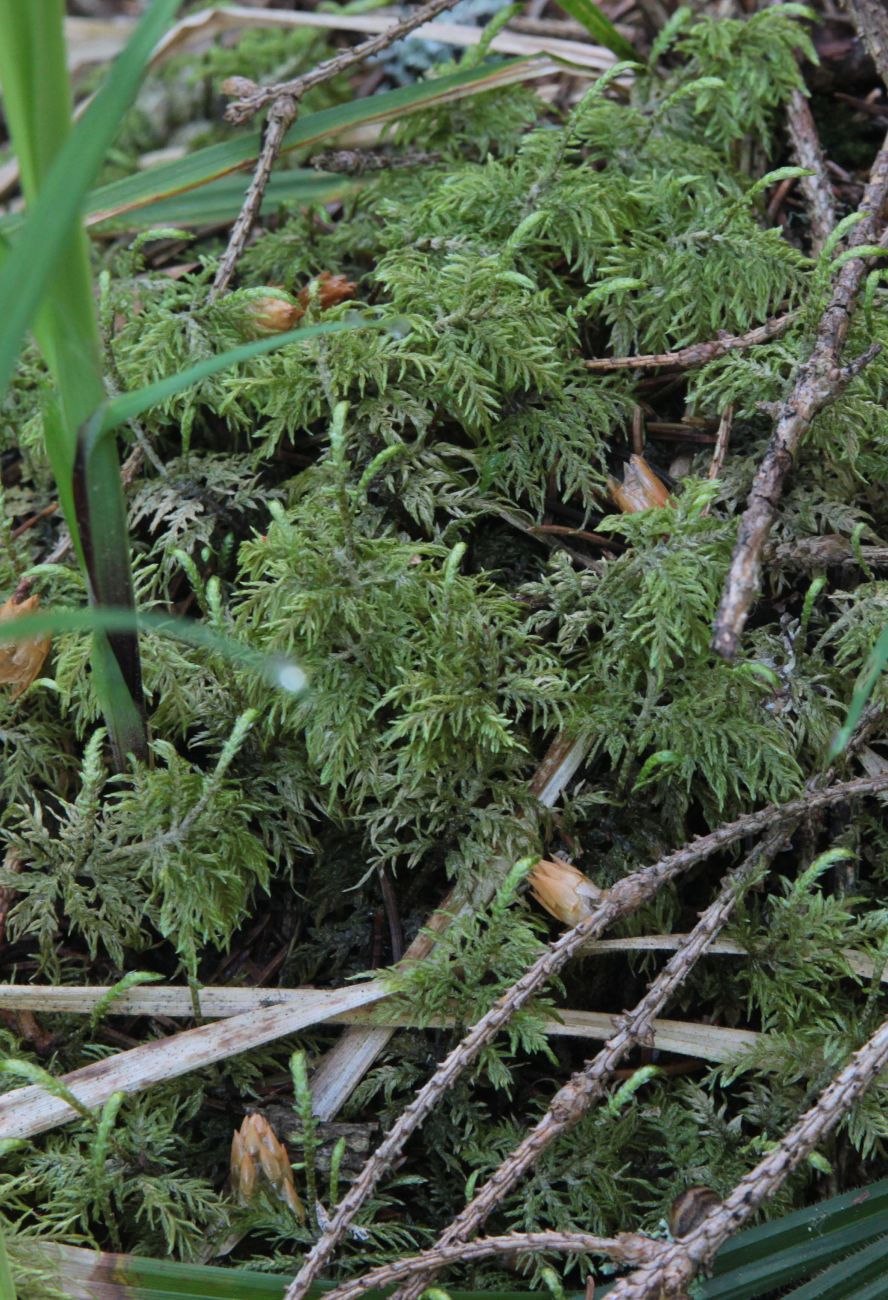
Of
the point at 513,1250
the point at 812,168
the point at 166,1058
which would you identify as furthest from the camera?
the point at 812,168

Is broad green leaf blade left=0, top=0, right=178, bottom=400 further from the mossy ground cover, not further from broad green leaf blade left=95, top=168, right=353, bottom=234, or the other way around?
broad green leaf blade left=95, top=168, right=353, bottom=234

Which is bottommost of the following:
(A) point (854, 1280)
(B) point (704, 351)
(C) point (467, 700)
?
(A) point (854, 1280)

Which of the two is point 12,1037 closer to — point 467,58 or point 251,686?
point 251,686

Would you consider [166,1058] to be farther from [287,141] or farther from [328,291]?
[287,141]

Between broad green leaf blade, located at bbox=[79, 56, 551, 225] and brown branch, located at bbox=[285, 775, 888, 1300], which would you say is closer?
brown branch, located at bbox=[285, 775, 888, 1300]

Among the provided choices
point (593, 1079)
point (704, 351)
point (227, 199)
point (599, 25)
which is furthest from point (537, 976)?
point (599, 25)

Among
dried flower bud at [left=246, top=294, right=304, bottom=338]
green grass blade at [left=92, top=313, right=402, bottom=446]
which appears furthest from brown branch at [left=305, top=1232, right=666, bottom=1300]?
dried flower bud at [left=246, top=294, right=304, bottom=338]
